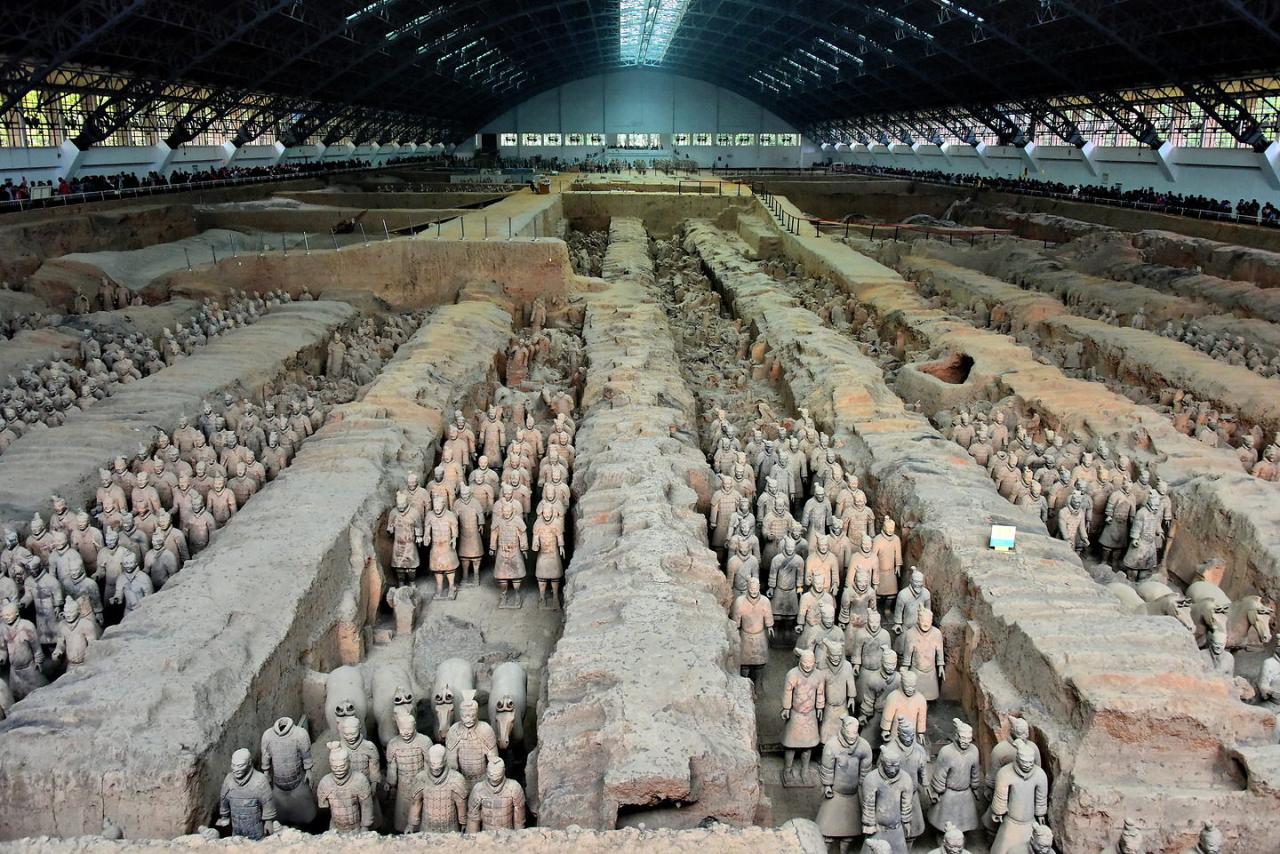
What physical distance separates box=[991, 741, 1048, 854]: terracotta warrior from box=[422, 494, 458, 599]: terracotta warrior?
3.55 metres

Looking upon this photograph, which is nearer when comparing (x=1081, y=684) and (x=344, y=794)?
(x=344, y=794)

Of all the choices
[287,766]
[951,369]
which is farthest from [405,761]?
[951,369]

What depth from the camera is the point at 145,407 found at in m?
7.86

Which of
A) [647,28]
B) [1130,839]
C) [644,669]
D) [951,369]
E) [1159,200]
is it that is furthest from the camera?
[647,28]

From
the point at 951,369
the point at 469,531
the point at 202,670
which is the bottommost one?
the point at 469,531

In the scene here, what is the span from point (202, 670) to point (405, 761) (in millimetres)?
990

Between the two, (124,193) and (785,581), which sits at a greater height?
(124,193)

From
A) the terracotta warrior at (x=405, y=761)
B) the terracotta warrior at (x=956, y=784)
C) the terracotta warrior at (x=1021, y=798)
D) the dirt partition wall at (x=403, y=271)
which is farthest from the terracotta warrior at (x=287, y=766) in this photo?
the dirt partition wall at (x=403, y=271)

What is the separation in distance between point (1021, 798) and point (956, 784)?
27 cm

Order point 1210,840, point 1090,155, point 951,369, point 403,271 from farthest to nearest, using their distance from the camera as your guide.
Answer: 1. point 1090,155
2. point 403,271
3. point 951,369
4. point 1210,840

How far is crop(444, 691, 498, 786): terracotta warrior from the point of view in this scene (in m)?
3.91

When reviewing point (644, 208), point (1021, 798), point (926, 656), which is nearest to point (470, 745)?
point (1021, 798)

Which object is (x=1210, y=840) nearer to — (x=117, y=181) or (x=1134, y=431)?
(x=1134, y=431)

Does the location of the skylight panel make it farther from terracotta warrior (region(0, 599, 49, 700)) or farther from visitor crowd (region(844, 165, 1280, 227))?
terracotta warrior (region(0, 599, 49, 700))
